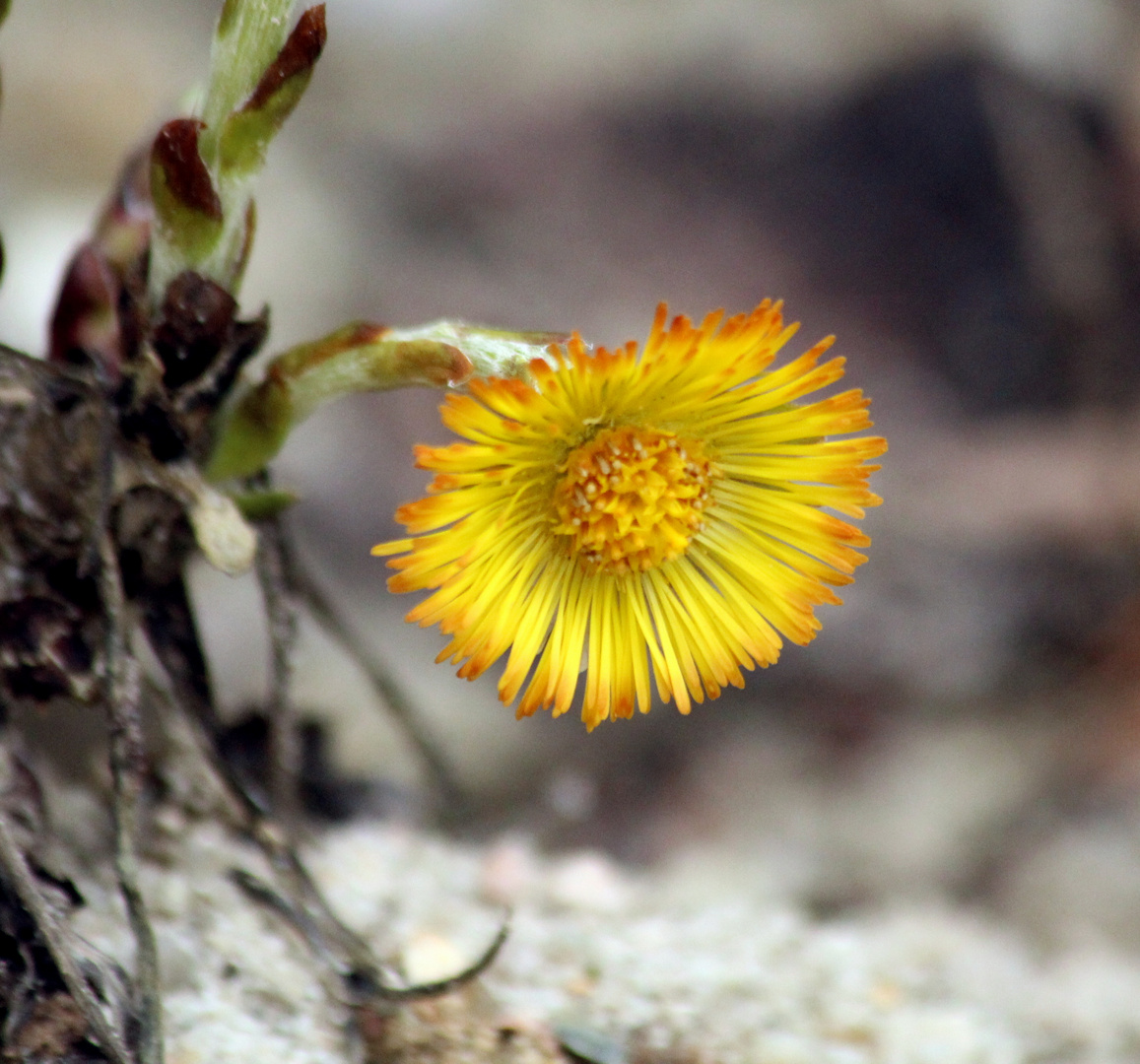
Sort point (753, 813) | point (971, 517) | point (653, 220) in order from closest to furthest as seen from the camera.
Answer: point (753, 813) < point (971, 517) < point (653, 220)

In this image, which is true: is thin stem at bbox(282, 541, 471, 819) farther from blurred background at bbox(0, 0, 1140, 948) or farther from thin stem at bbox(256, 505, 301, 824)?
blurred background at bbox(0, 0, 1140, 948)

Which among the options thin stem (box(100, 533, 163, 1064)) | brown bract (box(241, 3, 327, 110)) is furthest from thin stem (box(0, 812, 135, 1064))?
brown bract (box(241, 3, 327, 110))

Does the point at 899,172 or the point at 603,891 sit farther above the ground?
the point at 899,172

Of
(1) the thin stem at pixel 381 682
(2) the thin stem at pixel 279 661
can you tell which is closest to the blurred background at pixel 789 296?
(1) the thin stem at pixel 381 682

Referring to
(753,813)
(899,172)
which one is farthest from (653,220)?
(753,813)

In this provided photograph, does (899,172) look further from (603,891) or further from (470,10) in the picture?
(603,891)

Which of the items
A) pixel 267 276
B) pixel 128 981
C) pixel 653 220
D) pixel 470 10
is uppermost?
pixel 470 10

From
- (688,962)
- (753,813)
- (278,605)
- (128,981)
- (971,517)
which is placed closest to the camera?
(128,981)
